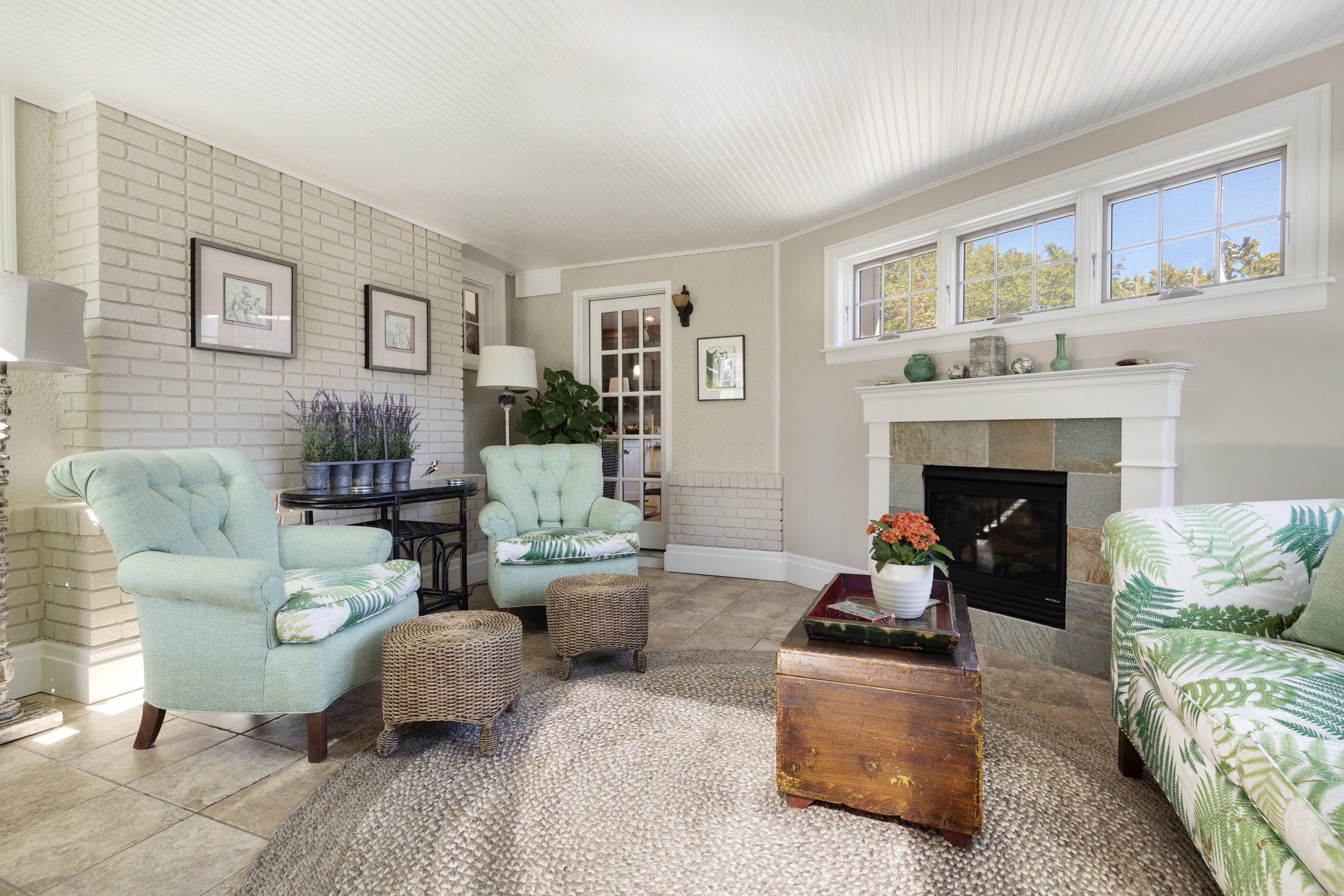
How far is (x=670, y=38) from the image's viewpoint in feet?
7.39

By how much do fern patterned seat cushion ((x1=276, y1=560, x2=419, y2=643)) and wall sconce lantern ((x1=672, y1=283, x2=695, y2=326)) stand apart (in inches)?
114

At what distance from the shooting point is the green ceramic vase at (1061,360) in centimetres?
291

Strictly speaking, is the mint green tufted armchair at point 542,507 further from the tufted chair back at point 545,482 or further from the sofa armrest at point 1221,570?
the sofa armrest at point 1221,570

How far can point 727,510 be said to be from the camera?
4672 mm

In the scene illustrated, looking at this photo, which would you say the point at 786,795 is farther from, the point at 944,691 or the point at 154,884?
the point at 154,884

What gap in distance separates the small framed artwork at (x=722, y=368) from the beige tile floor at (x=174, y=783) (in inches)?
94.1

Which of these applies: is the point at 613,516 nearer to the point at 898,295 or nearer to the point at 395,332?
the point at 395,332

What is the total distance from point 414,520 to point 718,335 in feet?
8.07

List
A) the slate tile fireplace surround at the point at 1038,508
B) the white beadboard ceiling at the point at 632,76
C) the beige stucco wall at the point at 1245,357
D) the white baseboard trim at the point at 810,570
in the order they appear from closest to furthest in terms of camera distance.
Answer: the white beadboard ceiling at the point at 632,76, the beige stucco wall at the point at 1245,357, the slate tile fireplace surround at the point at 1038,508, the white baseboard trim at the point at 810,570

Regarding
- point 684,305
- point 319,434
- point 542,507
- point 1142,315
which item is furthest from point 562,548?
point 1142,315

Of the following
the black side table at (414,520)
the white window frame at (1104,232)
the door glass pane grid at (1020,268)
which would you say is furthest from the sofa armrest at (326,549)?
the door glass pane grid at (1020,268)

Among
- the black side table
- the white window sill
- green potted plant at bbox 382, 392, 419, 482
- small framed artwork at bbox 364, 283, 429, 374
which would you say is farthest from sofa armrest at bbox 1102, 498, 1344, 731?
small framed artwork at bbox 364, 283, 429, 374

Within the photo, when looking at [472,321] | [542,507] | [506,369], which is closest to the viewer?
[542,507]

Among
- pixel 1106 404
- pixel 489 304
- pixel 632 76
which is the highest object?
pixel 632 76
